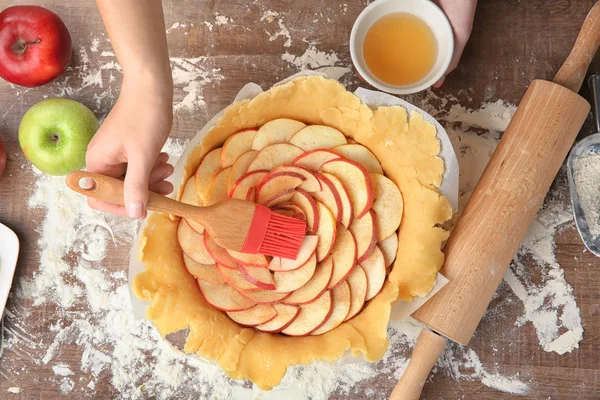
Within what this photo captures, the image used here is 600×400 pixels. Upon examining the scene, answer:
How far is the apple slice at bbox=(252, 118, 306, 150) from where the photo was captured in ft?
4.15

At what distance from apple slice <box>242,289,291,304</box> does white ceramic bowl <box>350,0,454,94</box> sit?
51 centimetres

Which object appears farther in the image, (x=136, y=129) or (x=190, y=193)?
(x=190, y=193)

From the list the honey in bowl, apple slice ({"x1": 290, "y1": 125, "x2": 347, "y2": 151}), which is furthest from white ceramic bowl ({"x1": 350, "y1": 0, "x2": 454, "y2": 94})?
apple slice ({"x1": 290, "y1": 125, "x2": 347, "y2": 151})

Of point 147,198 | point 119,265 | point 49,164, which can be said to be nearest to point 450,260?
point 147,198

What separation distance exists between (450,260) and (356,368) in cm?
36

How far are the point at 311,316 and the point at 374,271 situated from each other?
6.6 inches

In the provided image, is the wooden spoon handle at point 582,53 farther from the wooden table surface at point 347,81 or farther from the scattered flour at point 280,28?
the scattered flour at point 280,28

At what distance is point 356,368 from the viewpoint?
1.37 m

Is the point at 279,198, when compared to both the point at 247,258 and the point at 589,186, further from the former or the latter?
the point at 589,186

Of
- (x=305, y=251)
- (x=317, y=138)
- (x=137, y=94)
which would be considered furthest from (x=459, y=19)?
(x=137, y=94)

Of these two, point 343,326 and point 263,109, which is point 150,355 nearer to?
point 343,326

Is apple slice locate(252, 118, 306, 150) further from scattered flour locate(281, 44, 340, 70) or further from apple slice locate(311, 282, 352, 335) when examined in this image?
apple slice locate(311, 282, 352, 335)

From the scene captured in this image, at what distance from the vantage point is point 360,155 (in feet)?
4.18

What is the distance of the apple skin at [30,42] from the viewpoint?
1.32 m
